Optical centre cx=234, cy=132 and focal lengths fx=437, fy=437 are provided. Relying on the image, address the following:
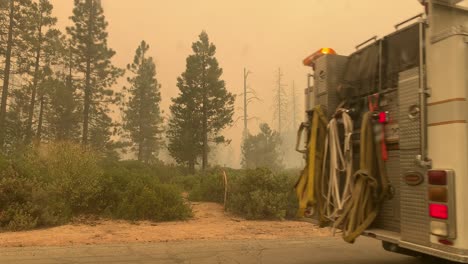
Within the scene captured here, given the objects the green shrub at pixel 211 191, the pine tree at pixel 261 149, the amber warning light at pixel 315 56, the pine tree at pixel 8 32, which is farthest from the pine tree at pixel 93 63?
the amber warning light at pixel 315 56

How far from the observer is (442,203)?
14.0ft

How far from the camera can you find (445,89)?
14.3 ft

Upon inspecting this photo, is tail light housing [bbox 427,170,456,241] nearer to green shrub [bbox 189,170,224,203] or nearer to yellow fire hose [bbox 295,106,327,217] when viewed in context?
yellow fire hose [bbox 295,106,327,217]

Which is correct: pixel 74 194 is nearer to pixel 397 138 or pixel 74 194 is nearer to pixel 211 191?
pixel 211 191

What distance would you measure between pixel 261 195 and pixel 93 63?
88.6 feet

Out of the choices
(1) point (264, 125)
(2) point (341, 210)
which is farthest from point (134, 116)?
(2) point (341, 210)

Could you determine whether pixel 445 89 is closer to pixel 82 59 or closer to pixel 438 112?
pixel 438 112

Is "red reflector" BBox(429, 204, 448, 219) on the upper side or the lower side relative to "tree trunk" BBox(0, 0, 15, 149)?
lower

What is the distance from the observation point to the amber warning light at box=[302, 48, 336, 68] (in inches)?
256

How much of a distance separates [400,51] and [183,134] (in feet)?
78.1

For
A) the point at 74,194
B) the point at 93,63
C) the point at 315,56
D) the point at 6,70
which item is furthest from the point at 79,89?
the point at 315,56

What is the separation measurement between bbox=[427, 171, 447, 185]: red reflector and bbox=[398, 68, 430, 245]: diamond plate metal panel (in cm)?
→ 15

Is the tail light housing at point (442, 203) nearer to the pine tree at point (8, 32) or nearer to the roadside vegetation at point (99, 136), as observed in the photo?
the roadside vegetation at point (99, 136)

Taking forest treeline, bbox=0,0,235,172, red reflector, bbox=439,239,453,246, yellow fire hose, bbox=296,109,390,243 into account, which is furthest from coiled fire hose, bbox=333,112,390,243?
forest treeline, bbox=0,0,235,172
